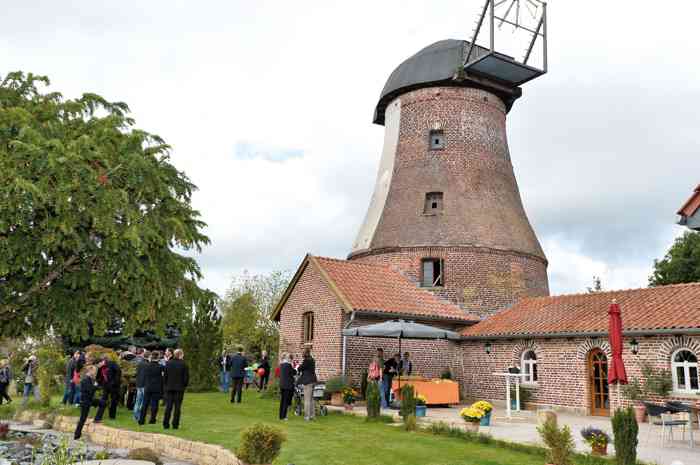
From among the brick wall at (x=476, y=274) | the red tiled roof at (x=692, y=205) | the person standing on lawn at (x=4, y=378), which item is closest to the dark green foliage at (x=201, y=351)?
the person standing on lawn at (x=4, y=378)

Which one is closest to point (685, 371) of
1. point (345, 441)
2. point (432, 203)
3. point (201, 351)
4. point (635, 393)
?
point (635, 393)

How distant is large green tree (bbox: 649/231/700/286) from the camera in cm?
3206

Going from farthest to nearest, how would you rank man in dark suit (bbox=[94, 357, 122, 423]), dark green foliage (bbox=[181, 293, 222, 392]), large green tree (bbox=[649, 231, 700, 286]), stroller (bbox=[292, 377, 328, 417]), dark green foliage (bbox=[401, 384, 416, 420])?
large green tree (bbox=[649, 231, 700, 286])
dark green foliage (bbox=[181, 293, 222, 392])
stroller (bbox=[292, 377, 328, 417])
dark green foliage (bbox=[401, 384, 416, 420])
man in dark suit (bbox=[94, 357, 122, 423])

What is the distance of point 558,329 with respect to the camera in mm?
18844

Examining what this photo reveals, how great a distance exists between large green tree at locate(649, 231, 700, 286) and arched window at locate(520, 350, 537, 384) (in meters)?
16.3

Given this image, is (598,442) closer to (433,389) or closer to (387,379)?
(387,379)

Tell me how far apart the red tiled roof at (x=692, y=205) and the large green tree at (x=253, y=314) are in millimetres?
34768

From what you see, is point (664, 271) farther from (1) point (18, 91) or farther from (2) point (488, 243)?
(1) point (18, 91)

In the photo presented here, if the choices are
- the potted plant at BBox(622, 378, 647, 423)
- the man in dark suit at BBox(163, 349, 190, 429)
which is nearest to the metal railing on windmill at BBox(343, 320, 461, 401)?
the potted plant at BBox(622, 378, 647, 423)

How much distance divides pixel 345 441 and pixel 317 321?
1061cm

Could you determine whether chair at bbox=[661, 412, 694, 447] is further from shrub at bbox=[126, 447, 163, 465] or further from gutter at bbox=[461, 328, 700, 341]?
shrub at bbox=[126, 447, 163, 465]

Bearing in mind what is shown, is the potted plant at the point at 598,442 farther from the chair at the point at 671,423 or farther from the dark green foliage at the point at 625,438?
the chair at the point at 671,423

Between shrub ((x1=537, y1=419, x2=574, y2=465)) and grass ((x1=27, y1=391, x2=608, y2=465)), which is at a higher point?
shrub ((x1=537, y1=419, x2=574, y2=465))

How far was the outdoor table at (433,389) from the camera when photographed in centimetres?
1838
